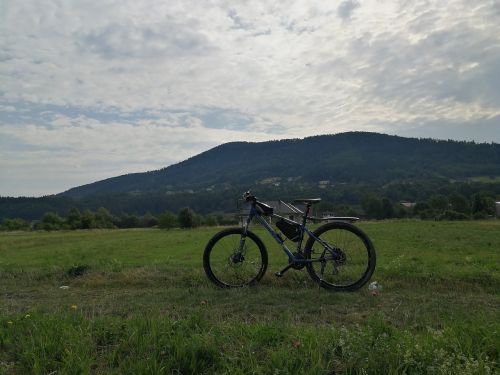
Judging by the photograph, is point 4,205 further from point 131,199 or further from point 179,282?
point 179,282

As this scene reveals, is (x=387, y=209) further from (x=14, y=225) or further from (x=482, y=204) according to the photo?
(x=14, y=225)

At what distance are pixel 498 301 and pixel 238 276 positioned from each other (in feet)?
11.0

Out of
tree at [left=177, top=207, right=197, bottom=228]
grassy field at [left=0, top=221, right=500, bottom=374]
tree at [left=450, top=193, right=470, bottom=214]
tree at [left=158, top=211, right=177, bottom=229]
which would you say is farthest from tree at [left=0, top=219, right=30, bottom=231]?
grassy field at [left=0, top=221, right=500, bottom=374]

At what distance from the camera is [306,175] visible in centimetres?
14750

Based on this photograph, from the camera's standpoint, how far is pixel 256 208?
20.5ft

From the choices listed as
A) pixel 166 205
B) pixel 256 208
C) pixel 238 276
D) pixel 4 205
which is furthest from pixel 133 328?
pixel 4 205

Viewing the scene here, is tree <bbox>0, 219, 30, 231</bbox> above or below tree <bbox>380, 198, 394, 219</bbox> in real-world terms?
above

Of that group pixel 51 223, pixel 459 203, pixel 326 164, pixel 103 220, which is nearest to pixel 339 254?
pixel 51 223

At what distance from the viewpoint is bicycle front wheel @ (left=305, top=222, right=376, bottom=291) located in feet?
18.6

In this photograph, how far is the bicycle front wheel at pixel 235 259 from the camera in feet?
19.6

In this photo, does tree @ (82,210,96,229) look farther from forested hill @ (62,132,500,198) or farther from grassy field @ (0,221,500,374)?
grassy field @ (0,221,500,374)

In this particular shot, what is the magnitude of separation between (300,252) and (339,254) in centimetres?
Result: 54

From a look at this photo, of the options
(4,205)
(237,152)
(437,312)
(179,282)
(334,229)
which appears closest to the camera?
(437,312)

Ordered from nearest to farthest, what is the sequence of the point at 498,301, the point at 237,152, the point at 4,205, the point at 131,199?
the point at 498,301 → the point at 4,205 → the point at 131,199 → the point at 237,152
